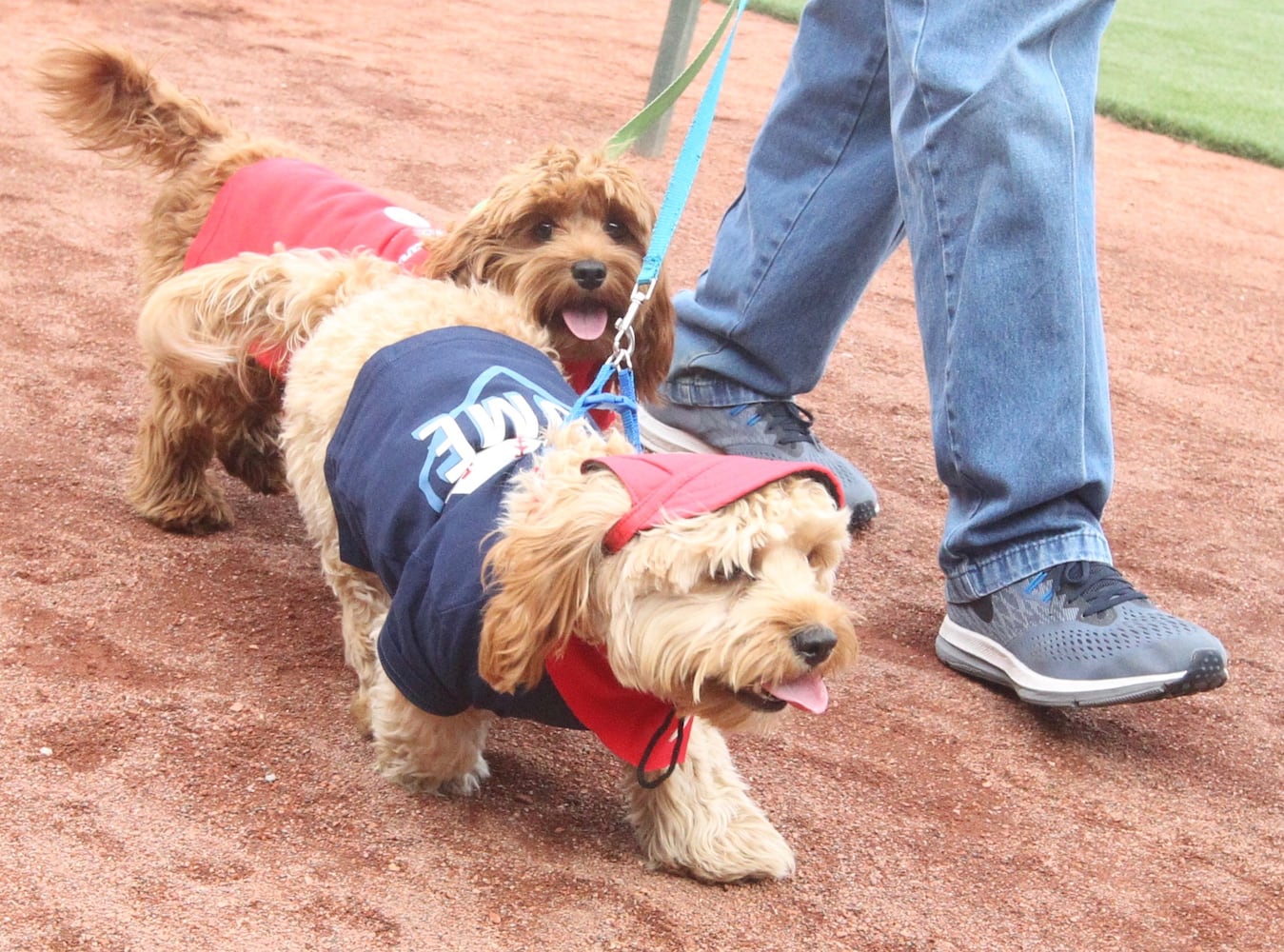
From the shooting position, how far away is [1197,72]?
13.6 metres

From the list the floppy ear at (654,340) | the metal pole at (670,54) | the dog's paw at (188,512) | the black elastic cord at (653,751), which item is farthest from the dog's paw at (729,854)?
the metal pole at (670,54)

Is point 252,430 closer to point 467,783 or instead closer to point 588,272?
point 588,272

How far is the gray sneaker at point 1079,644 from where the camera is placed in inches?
122

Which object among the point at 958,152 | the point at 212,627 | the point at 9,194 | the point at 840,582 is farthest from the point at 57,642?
the point at 9,194

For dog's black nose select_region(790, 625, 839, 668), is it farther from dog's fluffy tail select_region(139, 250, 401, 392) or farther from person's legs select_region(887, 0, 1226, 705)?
dog's fluffy tail select_region(139, 250, 401, 392)

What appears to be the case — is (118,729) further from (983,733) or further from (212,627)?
(983,733)

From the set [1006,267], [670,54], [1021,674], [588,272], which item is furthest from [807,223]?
[670,54]

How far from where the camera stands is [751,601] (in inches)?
87.3

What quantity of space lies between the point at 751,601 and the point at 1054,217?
1.46 metres

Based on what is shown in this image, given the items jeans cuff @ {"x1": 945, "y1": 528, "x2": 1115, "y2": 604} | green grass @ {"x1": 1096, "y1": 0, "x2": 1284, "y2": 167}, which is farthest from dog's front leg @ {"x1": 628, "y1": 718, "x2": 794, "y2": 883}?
green grass @ {"x1": 1096, "y1": 0, "x2": 1284, "y2": 167}

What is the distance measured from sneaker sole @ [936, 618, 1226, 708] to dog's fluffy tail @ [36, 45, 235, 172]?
2392 mm

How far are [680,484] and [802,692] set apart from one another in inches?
15.0

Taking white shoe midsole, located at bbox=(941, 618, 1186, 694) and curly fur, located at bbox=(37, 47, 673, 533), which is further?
curly fur, located at bbox=(37, 47, 673, 533)

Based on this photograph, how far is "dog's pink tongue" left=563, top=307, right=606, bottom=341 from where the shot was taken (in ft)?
11.9
